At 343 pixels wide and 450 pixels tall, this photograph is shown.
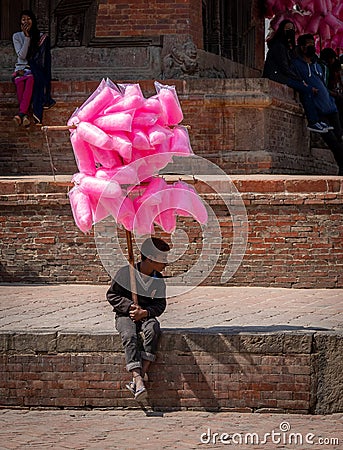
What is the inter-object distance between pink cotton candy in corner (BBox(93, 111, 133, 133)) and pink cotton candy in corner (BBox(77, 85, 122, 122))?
55 millimetres

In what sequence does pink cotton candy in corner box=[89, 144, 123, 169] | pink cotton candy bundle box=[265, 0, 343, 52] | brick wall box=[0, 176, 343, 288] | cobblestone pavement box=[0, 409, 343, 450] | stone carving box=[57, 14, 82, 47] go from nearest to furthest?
cobblestone pavement box=[0, 409, 343, 450]
pink cotton candy in corner box=[89, 144, 123, 169]
brick wall box=[0, 176, 343, 288]
stone carving box=[57, 14, 82, 47]
pink cotton candy bundle box=[265, 0, 343, 52]

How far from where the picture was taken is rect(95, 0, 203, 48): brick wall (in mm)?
15664

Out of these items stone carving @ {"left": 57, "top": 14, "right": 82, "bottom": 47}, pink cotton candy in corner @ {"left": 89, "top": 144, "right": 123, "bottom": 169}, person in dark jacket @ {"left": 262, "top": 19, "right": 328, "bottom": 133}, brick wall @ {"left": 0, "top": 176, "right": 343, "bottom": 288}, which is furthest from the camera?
stone carving @ {"left": 57, "top": 14, "right": 82, "bottom": 47}

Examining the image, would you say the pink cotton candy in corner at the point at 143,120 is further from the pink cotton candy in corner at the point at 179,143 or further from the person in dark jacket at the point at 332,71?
the person in dark jacket at the point at 332,71

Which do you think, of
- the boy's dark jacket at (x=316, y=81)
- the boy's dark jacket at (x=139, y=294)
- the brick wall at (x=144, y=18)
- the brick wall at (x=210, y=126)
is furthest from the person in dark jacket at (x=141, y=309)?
the boy's dark jacket at (x=316, y=81)

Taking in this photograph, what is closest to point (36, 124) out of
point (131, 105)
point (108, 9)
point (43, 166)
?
point (43, 166)

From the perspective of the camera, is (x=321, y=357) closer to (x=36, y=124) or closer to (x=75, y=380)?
(x=75, y=380)

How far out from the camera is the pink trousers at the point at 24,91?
1490 centimetres

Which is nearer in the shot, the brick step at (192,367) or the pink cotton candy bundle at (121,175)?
the pink cotton candy bundle at (121,175)

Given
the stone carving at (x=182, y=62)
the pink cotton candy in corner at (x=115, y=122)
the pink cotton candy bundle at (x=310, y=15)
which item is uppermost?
the pink cotton candy bundle at (x=310, y=15)

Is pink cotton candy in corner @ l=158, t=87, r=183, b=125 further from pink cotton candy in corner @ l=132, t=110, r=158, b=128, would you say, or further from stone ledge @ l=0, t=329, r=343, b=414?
stone ledge @ l=0, t=329, r=343, b=414
